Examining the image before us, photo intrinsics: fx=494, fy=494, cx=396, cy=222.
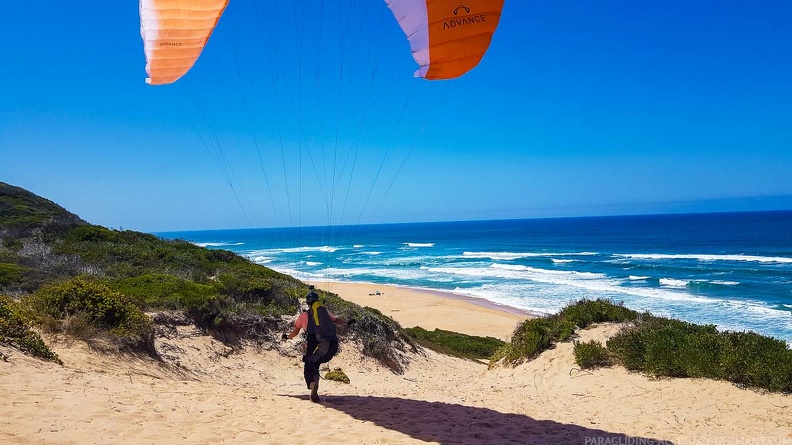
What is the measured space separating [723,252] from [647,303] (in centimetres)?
3670

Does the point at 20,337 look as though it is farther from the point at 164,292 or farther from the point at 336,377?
the point at 336,377

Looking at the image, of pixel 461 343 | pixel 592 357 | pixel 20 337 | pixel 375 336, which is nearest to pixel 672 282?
pixel 461 343

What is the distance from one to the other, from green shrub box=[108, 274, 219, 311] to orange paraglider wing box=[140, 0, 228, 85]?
5.58 metres

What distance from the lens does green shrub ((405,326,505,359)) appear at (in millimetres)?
18641

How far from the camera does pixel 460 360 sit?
1633cm

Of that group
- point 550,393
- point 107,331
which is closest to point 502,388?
point 550,393

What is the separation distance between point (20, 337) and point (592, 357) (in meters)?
9.20

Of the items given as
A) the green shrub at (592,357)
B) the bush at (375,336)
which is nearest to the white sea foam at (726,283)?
the bush at (375,336)

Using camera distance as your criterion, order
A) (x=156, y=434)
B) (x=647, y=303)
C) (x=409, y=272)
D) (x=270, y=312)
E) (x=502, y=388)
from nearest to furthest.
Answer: (x=156, y=434)
(x=502, y=388)
(x=270, y=312)
(x=647, y=303)
(x=409, y=272)

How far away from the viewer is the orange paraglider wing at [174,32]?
271 inches

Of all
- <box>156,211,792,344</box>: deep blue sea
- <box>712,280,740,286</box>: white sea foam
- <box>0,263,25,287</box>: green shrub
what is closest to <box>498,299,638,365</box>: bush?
<box>156,211,792,344</box>: deep blue sea

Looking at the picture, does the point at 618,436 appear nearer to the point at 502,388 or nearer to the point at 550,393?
the point at 550,393

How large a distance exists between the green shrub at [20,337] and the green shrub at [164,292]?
3.88 metres

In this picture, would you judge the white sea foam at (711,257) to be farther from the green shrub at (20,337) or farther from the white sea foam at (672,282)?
the green shrub at (20,337)
